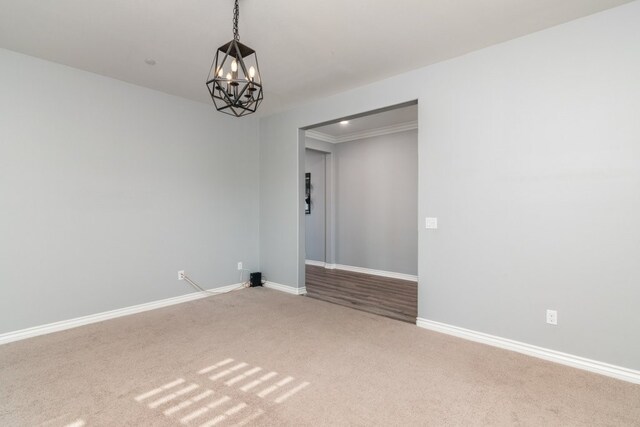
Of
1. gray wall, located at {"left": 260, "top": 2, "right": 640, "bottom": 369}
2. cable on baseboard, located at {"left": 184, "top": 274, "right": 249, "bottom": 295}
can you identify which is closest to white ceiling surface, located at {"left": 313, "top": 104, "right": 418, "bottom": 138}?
gray wall, located at {"left": 260, "top": 2, "right": 640, "bottom": 369}

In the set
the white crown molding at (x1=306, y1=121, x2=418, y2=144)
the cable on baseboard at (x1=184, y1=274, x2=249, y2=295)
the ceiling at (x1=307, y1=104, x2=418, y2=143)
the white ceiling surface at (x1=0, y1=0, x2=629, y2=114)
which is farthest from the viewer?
the white crown molding at (x1=306, y1=121, x2=418, y2=144)

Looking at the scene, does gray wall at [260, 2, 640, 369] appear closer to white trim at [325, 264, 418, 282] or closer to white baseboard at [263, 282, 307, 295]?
white baseboard at [263, 282, 307, 295]

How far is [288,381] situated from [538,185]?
8.28ft

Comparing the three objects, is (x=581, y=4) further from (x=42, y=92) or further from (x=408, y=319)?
(x=42, y=92)

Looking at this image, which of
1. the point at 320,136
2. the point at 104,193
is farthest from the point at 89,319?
the point at 320,136

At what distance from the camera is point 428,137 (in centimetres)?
329

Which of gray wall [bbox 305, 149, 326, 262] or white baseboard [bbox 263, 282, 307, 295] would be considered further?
gray wall [bbox 305, 149, 326, 262]

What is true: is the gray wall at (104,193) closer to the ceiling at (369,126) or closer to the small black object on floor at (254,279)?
the small black object on floor at (254,279)

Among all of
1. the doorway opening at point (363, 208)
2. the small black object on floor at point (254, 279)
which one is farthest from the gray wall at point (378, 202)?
the small black object on floor at point (254, 279)

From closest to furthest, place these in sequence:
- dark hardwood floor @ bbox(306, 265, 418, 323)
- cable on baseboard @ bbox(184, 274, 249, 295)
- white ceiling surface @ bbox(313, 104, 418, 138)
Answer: dark hardwood floor @ bbox(306, 265, 418, 323) → cable on baseboard @ bbox(184, 274, 249, 295) → white ceiling surface @ bbox(313, 104, 418, 138)

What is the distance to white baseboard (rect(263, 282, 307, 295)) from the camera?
456 cm


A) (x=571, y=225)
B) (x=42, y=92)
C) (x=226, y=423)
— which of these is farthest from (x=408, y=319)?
(x=42, y=92)

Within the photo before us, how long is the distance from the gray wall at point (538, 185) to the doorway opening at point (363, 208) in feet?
4.84

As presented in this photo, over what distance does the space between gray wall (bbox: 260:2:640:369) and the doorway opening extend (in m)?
1.48
